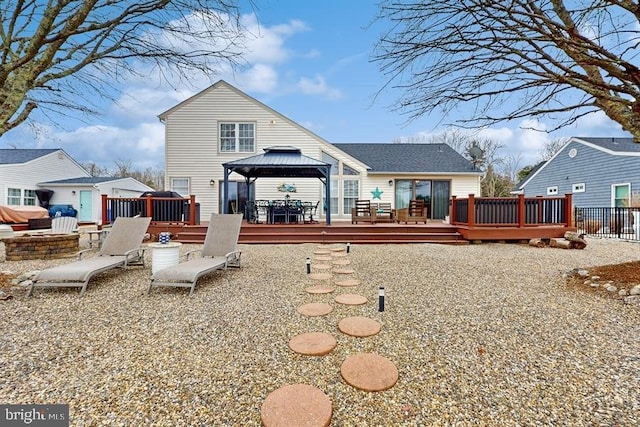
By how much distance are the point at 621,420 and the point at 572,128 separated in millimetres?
5090

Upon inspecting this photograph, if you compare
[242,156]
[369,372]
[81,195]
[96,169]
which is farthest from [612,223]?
[96,169]

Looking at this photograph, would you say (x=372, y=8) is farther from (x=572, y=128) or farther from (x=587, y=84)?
(x=572, y=128)

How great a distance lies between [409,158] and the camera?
51.7 feet

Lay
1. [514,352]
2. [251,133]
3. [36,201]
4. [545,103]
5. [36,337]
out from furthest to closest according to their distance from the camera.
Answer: [36,201]
[251,133]
[545,103]
[36,337]
[514,352]

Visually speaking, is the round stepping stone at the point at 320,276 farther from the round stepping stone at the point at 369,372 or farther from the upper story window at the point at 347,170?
the upper story window at the point at 347,170

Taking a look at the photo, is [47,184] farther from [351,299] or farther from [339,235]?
[351,299]

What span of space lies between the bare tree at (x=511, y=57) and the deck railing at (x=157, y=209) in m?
7.84

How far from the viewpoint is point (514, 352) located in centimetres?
269

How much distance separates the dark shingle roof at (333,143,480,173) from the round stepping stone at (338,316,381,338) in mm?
11453

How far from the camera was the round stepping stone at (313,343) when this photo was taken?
106 inches

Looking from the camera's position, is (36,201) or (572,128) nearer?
(572,128)

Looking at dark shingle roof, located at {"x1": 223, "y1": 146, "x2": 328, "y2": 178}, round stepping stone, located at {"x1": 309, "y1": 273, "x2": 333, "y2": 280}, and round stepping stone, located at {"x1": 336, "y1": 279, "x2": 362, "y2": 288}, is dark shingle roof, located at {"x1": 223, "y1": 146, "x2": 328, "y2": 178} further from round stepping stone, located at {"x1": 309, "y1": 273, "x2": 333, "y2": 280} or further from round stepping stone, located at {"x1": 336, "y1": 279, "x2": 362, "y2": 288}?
round stepping stone, located at {"x1": 336, "y1": 279, "x2": 362, "y2": 288}

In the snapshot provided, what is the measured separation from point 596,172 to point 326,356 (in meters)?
20.9

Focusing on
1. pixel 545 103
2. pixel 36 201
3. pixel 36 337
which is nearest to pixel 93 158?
pixel 36 201
